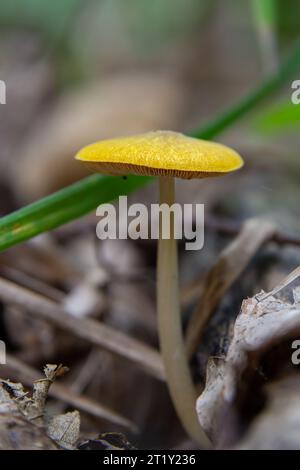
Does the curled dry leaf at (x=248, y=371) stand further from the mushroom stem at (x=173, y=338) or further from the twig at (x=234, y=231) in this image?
the twig at (x=234, y=231)

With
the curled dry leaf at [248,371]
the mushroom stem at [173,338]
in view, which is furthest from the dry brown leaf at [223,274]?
the curled dry leaf at [248,371]

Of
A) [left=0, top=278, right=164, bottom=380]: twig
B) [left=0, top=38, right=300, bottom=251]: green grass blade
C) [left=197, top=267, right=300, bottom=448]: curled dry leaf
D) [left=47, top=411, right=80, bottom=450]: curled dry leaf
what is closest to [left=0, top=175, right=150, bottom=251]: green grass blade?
[left=0, top=38, right=300, bottom=251]: green grass blade

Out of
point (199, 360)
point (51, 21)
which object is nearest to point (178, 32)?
point (51, 21)

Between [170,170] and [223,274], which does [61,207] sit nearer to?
[170,170]

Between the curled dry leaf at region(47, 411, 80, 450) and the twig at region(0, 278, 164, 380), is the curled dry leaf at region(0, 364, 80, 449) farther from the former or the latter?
the twig at region(0, 278, 164, 380)

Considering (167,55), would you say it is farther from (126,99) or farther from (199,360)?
(199,360)

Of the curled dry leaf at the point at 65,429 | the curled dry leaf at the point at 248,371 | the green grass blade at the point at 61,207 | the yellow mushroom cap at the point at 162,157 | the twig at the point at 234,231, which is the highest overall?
the yellow mushroom cap at the point at 162,157

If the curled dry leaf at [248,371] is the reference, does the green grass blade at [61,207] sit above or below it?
→ above

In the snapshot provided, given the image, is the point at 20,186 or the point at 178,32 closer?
the point at 20,186

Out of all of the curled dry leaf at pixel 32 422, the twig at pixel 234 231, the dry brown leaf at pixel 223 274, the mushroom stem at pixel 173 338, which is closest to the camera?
the curled dry leaf at pixel 32 422
